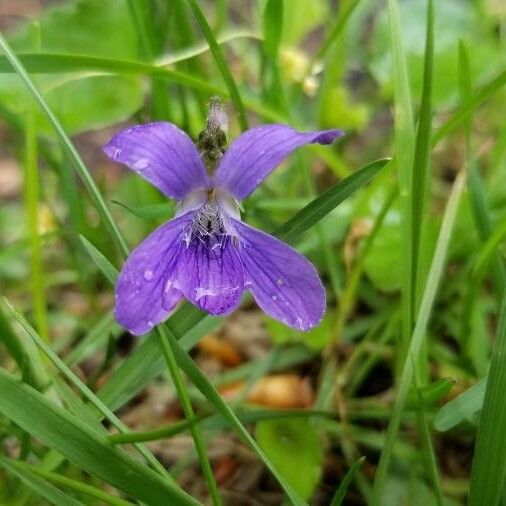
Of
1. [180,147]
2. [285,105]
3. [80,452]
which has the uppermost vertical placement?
[285,105]

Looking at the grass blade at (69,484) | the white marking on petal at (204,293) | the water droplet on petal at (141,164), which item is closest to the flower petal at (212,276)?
the white marking on petal at (204,293)

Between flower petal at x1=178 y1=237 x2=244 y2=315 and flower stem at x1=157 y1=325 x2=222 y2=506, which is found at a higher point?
flower petal at x1=178 y1=237 x2=244 y2=315

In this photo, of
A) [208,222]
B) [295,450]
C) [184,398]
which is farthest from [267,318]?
[184,398]

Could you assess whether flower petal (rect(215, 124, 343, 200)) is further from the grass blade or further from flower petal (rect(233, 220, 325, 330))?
the grass blade

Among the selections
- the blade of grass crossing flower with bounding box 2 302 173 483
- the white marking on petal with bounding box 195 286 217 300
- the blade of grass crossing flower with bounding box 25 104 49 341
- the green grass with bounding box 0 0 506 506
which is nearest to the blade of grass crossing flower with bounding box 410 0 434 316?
the green grass with bounding box 0 0 506 506

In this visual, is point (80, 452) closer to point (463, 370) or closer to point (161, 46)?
point (463, 370)

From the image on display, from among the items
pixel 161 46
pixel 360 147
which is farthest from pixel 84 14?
pixel 360 147
